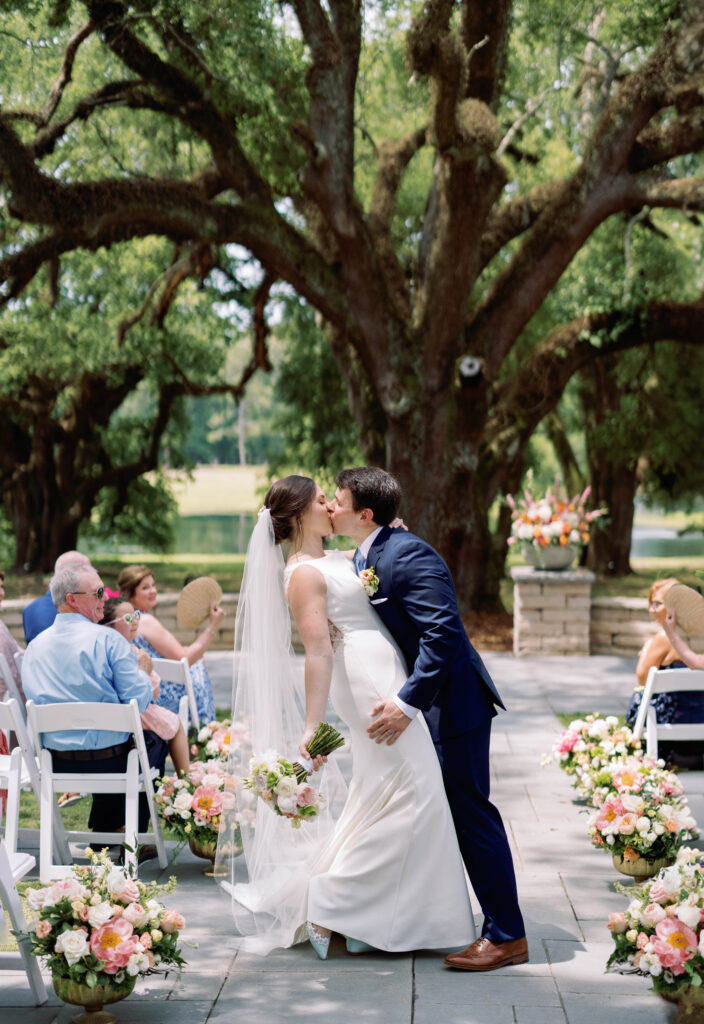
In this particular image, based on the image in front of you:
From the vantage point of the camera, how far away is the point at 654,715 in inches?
244

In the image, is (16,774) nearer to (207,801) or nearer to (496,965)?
(207,801)

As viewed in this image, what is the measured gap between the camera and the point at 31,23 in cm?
1078

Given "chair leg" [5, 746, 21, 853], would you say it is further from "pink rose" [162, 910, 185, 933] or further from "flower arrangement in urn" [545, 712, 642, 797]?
"flower arrangement in urn" [545, 712, 642, 797]

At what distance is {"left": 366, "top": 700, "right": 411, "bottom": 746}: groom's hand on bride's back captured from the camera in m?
4.23

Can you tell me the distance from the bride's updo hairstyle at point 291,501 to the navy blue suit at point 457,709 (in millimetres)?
432

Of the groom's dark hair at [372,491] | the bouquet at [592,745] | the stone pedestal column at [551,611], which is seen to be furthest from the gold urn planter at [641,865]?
the stone pedestal column at [551,611]

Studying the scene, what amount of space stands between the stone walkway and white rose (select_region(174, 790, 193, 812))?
0.36m

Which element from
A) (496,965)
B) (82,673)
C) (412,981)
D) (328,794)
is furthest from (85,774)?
(496,965)

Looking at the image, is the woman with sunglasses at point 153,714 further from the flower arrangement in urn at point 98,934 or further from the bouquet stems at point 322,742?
the flower arrangement in urn at point 98,934

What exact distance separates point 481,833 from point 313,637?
986 mm

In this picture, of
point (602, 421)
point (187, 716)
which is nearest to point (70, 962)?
point (187, 716)

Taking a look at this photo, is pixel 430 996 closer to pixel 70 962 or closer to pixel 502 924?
pixel 502 924

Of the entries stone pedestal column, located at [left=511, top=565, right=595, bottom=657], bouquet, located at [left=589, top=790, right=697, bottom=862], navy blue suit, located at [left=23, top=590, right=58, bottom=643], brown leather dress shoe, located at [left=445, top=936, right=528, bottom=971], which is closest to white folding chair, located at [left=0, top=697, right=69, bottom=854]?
navy blue suit, located at [left=23, top=590, right=58, bottom=643]

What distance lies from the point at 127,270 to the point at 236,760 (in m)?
13.2
